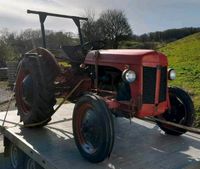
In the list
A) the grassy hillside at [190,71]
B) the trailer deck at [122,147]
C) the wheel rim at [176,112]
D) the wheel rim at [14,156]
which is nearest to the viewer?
the trailer deck at [122,147]

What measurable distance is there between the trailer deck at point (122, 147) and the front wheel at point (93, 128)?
11cm

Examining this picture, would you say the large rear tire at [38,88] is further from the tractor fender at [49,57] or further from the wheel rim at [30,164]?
the wheel rim at [30,164]

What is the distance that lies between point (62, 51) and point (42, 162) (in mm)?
1868

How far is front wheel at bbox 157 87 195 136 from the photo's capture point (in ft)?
13.1

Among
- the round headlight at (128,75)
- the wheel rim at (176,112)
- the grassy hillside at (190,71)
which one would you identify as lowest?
the grassy hillside at (190,71)

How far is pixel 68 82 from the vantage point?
4625 millimetres

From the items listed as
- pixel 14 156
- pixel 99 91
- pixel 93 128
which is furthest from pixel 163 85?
pixel 14 156

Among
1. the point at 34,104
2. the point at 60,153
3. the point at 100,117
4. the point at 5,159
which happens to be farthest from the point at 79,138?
the point at 5,159

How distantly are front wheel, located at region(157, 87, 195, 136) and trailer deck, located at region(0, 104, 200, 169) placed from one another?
97 mm

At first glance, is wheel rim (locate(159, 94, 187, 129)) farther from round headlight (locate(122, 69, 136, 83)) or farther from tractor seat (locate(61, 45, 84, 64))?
tractor seat (locate(61, 45, 84, 64))

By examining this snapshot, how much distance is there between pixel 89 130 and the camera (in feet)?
11.3

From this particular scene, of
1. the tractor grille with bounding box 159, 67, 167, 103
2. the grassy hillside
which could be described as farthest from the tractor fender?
the grassy hillside

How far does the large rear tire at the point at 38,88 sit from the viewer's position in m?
4.21

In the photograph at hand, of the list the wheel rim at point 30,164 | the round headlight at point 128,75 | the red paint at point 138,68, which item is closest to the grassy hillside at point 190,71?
the red paint at point 138,68
